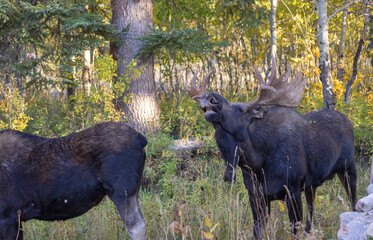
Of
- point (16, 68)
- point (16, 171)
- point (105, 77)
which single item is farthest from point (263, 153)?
point (16, 68)

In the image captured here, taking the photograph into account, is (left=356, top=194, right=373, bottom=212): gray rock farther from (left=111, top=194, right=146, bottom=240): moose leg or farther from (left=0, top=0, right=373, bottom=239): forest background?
(left=111, top=194, right=146, bottom=240): moose leg

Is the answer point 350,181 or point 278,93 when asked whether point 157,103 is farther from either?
point 278,93

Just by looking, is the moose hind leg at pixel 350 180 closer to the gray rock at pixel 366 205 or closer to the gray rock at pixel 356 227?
the gray rock at pixel 366 205

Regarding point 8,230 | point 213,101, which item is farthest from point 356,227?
point 8,230

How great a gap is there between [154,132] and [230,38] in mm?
6549

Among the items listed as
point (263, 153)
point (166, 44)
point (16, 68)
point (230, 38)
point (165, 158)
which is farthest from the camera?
point (230, 38)

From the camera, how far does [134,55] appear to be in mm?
10609

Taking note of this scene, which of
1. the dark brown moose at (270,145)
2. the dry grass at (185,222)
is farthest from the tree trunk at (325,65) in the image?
the dark brown moose at (270,145)

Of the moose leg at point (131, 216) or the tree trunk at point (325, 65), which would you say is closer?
the moose leg at point (131, 216)

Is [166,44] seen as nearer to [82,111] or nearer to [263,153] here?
[82,111]

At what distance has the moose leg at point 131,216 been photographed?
4156 mm

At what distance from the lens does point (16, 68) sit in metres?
9.16

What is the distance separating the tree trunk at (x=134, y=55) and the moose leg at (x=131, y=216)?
246 inches

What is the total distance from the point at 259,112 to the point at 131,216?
1.85m
